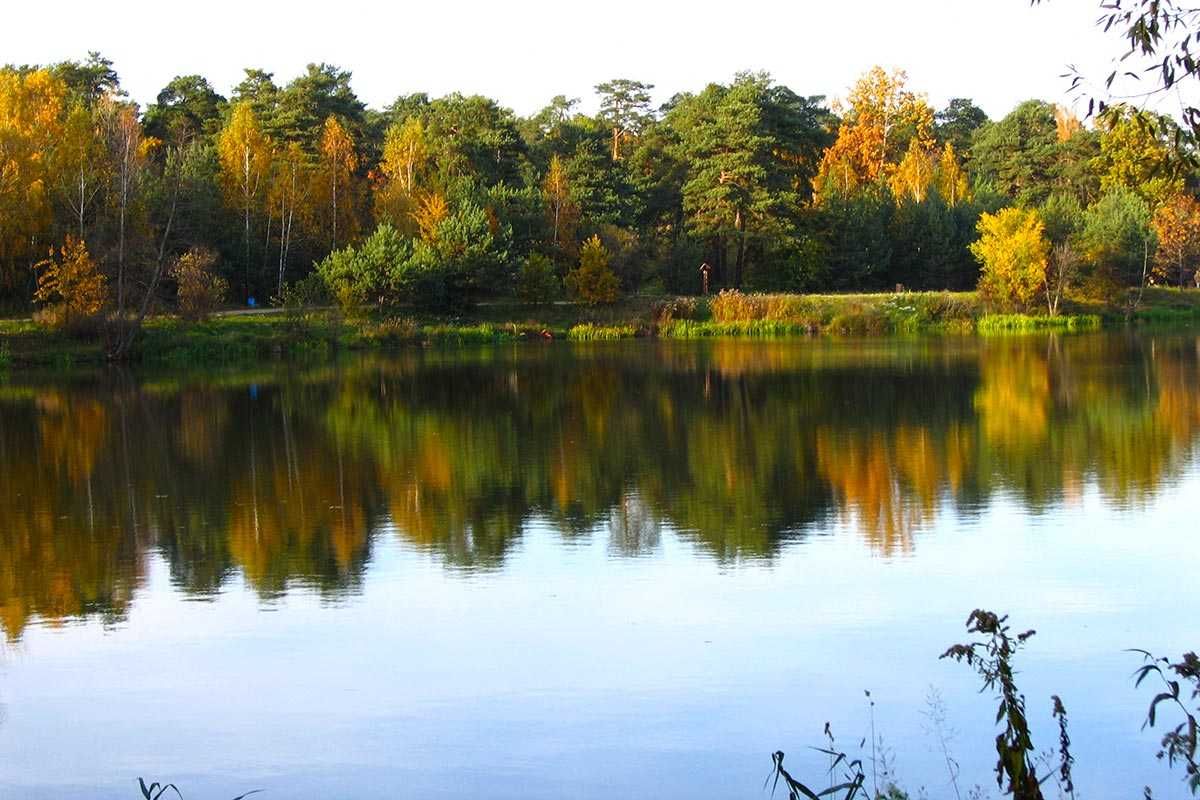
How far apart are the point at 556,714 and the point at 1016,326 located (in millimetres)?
46410

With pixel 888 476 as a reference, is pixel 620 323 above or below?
above

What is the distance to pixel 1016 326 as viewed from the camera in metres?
50.7

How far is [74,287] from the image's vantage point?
3744cm

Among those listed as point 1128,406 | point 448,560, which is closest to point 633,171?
point 1128,406

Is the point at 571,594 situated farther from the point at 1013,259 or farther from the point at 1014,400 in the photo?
the point at 1013,259

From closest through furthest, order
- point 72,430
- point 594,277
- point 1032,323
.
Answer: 1. point 72,430
2. point 594,277
3. point 1032,323

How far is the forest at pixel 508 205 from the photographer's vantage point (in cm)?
4203

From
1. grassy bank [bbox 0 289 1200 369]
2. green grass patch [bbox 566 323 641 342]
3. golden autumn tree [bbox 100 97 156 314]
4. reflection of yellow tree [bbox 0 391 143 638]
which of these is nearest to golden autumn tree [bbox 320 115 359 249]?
grassy bank [bbox 0 289 1200 369]

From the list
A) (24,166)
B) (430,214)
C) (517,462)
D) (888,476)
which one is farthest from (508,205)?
(888,476)

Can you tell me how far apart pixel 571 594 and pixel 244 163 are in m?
43.4

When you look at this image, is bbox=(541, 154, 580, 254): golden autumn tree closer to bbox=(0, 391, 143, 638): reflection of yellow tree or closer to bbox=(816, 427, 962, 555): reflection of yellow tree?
bbox=(0, 391, 143, 638): reflection of yellow tree

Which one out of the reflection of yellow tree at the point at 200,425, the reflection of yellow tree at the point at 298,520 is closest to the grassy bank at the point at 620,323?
the reflection of yellow tree at the point at 200,425

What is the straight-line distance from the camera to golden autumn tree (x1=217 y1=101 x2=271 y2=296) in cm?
4991

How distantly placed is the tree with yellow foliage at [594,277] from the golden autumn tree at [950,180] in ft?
79.0
